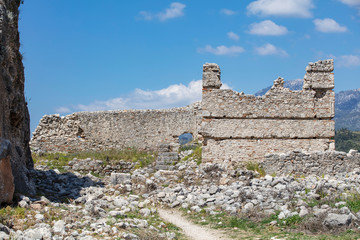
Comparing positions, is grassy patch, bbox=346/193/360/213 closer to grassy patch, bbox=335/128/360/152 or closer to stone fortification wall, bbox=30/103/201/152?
stone fortification wall, bbox=30/103/201/152

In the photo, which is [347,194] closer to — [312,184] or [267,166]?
[312,184]

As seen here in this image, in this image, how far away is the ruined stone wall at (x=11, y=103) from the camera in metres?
9.29

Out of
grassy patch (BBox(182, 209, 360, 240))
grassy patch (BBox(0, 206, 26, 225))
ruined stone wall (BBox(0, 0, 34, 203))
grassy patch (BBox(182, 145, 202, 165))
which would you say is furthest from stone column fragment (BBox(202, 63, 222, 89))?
grassy patch (BBox(0, 206, 26, 225))

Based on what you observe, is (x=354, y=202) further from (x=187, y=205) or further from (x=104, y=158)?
(x=104, y=158)

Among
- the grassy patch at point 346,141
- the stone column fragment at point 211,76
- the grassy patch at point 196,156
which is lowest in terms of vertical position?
the grassy patch at point 196,156

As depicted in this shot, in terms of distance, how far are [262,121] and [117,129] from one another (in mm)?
11608

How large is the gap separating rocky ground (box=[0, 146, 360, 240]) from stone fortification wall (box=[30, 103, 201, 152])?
8.24 meters

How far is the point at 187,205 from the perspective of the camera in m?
11.4

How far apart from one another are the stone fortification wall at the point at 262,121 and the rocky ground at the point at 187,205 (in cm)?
104

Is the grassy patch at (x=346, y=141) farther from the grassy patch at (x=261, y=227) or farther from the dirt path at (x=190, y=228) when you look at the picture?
the grassy patch at (x=261, y=227)

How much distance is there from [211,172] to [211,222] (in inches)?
185

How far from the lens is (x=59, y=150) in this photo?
24.1 metres

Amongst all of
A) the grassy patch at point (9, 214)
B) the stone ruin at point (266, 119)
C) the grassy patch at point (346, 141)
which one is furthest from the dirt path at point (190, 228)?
the grassy patch at point (346, 141)

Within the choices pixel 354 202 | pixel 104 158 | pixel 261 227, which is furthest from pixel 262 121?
pixel 104 158
